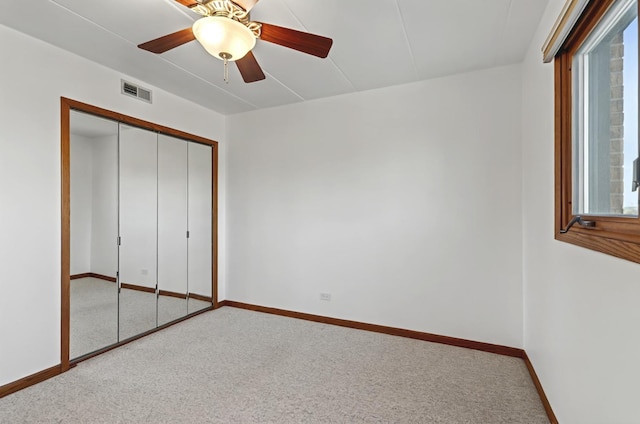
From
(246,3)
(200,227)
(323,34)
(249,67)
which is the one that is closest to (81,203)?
(200,227)

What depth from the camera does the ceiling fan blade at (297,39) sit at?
65.1 inches

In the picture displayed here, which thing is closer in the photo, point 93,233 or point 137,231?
point 93,233

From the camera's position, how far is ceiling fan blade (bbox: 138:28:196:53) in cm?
174

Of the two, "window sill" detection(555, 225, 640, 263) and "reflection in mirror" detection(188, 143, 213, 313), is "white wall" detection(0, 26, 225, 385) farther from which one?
"window sill" detection(555, 225, 640, 263)

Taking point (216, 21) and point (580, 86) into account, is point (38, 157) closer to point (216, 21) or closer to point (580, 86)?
point (216, 21)

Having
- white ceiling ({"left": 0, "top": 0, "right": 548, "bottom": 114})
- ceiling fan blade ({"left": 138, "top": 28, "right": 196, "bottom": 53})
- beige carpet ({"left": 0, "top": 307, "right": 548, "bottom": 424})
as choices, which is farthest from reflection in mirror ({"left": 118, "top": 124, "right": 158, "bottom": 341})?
ceiling fan blade ({"left": 138, "top": 28, "right": 196, "bottom": 53})

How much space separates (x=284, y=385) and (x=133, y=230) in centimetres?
213

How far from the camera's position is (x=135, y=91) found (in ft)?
9.82

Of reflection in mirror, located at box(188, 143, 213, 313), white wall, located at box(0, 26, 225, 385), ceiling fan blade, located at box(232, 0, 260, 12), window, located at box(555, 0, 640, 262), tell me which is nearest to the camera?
window, located at box(555, 0, 640, 262)

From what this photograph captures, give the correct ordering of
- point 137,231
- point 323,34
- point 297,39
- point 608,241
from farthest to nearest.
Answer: point 137,231
point 323,34
point 297,39
point 608,241

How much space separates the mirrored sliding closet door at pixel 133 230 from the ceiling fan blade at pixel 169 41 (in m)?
1.23

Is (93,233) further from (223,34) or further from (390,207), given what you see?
(390,207)

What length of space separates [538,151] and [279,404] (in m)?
2.50

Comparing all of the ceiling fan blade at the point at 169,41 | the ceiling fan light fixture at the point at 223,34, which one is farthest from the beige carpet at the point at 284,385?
the ceiling fan blade at the point at 169,41
